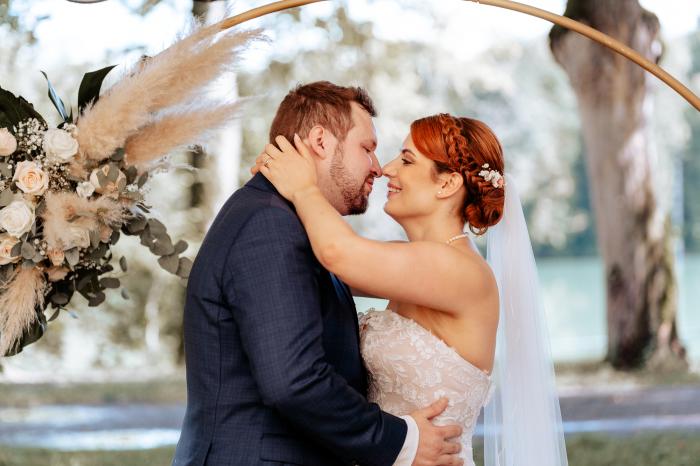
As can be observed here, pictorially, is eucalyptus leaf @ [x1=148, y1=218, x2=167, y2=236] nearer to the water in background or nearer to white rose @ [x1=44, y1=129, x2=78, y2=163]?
white rose @ [x1=44, y1=129, x2=78, y2=163]

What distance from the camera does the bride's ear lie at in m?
3.00

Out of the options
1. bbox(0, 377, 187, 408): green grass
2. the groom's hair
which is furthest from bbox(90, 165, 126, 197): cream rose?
bbox(0, 377, 187, 408): green grass

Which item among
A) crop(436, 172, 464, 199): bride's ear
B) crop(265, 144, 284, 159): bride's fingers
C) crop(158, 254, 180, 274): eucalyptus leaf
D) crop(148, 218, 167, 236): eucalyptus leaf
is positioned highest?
crop(265, 144, 284, 159): bride's fingers

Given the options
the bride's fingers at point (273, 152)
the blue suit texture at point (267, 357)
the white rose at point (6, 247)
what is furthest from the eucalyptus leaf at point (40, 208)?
the bride's fingers at point (273, 152)

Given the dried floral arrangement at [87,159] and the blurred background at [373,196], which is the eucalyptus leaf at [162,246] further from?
the blurred background at [373,196]

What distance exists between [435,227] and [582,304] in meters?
23.6

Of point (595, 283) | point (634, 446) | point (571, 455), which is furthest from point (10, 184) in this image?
point (595, 283)

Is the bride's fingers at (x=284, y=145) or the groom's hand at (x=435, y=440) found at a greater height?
the bride's fingers at (x=284, y=145)

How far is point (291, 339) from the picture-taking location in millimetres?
2373

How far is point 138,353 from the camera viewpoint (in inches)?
543

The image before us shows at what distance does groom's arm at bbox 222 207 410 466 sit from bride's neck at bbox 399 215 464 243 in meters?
0.64

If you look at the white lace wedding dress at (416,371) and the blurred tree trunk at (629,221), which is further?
the blurred tree trunk at (629,221)

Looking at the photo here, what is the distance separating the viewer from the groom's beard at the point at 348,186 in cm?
281

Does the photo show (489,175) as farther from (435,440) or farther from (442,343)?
(435,440)
